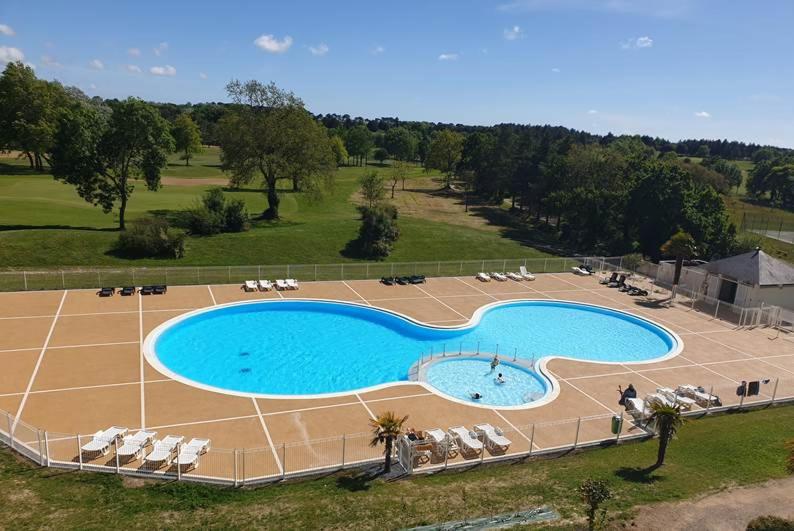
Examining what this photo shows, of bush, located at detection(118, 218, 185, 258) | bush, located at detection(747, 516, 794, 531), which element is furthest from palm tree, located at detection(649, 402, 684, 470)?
bush, located at detection(118, 218, 185, 258)

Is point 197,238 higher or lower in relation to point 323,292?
higher

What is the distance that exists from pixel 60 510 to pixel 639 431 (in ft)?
61.5

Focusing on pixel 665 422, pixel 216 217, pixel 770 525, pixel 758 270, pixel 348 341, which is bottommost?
pixel 348 341

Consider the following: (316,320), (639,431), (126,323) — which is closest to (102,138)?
(126,323)

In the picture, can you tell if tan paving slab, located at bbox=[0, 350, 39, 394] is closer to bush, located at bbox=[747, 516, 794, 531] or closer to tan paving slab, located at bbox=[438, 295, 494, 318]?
tan paving slab, located at bbox=[438, 295, 494, 318]

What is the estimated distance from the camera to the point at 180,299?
33.1 meters

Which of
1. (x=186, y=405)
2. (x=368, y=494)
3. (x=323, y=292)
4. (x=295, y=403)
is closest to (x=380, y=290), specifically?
(x=323, y=292)

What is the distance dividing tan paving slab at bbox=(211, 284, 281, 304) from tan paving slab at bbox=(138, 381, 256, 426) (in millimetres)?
11997

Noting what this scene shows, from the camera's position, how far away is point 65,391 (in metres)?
20.6

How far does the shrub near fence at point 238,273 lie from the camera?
3386cm

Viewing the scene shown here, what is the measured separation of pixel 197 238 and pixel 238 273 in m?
10.1

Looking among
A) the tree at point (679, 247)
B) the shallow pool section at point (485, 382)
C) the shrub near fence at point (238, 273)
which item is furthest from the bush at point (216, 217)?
the tree at point (679, 247)

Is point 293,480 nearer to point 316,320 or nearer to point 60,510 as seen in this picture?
point 60,510

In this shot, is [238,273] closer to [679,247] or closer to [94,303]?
[94,303]
